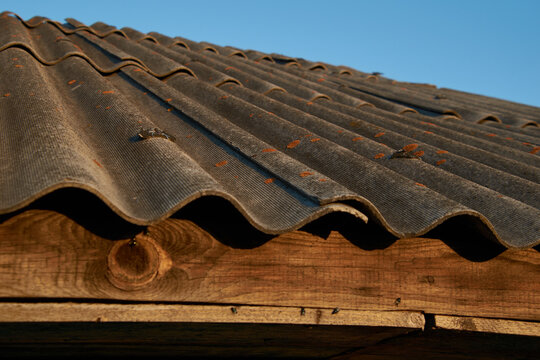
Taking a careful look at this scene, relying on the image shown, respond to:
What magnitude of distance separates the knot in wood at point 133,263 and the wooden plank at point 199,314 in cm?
8

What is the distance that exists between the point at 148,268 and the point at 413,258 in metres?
1.03

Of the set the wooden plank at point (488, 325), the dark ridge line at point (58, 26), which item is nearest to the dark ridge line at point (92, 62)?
the dark ridge line at point (58, 26)

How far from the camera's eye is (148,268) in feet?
5.20

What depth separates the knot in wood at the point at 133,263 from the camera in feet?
5.09

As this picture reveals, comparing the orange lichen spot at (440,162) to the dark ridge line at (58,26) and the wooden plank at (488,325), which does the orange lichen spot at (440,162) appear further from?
the dark ridge line at (58,26)

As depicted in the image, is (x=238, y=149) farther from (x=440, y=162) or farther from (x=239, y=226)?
(x=440, y=162)

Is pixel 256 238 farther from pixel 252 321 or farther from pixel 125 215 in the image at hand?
pixel 125 215

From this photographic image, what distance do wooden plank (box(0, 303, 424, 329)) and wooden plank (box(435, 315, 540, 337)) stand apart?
11cm

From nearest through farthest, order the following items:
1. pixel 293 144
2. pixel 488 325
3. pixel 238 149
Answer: pixel 488 325, pixel 238 149, pixel 293 144

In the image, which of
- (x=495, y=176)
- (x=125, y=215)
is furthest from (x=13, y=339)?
(x=495, y=176)

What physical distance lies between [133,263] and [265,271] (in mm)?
471

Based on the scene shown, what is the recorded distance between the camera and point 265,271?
175 centimetres

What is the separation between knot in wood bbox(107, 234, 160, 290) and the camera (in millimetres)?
1552

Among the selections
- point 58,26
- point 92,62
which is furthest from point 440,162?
point 58,26
